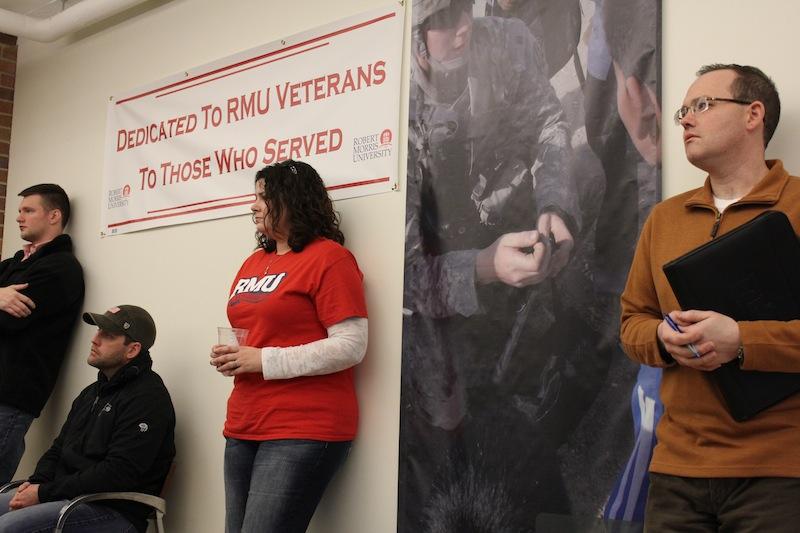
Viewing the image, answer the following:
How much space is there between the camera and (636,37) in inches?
95.8

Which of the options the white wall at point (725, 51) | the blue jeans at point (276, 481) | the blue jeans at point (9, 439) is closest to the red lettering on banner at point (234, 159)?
the blue jeans at point (276, 481)

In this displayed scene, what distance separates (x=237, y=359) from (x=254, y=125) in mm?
1215

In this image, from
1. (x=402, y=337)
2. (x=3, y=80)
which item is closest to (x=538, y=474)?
(x=402, y=337)

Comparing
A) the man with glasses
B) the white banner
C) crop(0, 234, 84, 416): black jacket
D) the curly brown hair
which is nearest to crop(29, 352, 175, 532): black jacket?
crop(0, 234, 84, 416): black jacket

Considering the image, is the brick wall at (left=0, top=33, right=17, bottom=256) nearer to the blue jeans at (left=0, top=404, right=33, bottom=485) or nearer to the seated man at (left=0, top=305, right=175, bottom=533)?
the blue jeans at (left=0, top=404, right=33, bottom=485)

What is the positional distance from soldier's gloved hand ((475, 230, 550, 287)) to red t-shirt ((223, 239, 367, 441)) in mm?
461

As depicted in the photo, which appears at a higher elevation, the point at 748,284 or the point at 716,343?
the point at 748,284

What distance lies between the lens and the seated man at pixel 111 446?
3.05 meters

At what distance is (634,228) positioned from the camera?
238 centimetres

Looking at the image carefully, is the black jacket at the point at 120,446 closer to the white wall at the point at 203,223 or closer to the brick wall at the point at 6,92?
the white wall at the point at 203,223

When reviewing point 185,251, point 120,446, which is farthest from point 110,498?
point 185,251

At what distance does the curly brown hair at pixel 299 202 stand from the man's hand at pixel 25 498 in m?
1.36

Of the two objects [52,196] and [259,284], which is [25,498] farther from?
[52,196]

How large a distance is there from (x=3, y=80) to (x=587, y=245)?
13.2 ft
